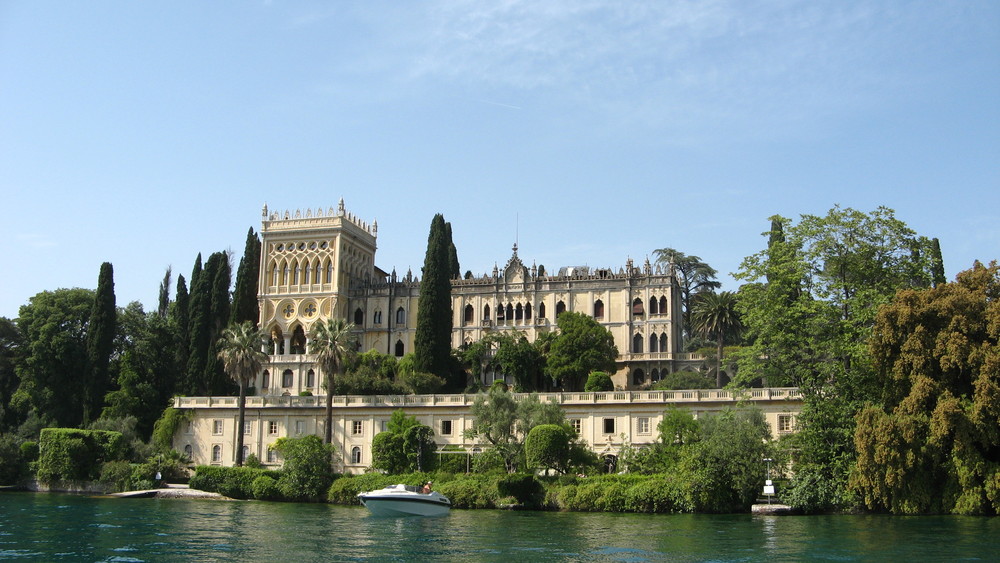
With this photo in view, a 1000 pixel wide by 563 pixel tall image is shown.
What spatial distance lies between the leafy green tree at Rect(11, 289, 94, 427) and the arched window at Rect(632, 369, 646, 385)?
38.3 metres

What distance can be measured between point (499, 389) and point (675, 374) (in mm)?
16585

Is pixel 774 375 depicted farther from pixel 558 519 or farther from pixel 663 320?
pixel 663 320

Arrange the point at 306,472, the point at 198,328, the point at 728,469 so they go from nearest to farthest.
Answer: the point at 728,469 → the point at 306,472 → the point at 198,328

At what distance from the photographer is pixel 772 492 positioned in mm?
42594

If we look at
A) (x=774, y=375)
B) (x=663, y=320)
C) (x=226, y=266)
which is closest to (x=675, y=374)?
(x=663, y=320)

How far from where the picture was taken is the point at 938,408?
37500 mm

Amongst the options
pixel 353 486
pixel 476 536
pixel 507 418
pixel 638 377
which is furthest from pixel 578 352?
pixel 476 536

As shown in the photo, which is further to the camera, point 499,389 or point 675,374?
point 675,374

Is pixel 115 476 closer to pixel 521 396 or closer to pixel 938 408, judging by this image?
pixel 521 396

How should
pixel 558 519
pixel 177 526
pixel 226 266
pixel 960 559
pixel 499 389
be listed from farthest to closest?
pixel 226 266, pixel 499 389, pixel 558 519, pixel 177 526, pixel 960 559

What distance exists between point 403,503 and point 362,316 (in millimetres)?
39997

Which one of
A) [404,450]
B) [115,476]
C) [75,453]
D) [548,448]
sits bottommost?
[115,476]

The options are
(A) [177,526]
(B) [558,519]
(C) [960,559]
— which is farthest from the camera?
(B) [558,519]

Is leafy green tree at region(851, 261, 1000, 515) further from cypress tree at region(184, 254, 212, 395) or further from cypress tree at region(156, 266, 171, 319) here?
cypress tree at region(156, 266, 171, 319)
